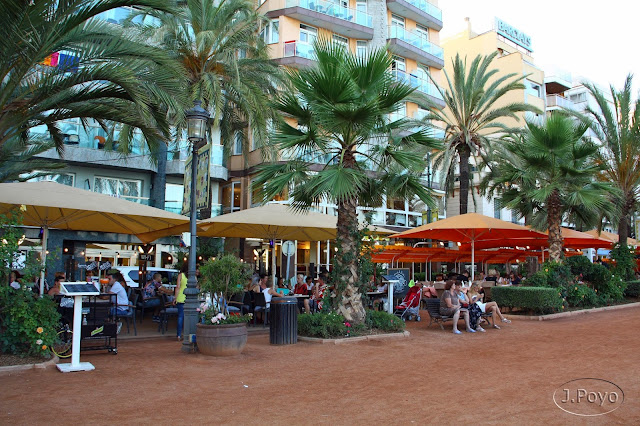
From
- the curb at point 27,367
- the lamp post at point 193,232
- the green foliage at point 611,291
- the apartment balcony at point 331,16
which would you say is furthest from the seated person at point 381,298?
the apartment balcony at point 331,16

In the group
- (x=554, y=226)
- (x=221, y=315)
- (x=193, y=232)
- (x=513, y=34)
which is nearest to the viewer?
(x=221, y=315)

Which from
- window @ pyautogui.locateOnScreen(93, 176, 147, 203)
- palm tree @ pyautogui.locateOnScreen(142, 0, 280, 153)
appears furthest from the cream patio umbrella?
window @ pyautogui.locateOnScreen(93, 176, 147, 203)

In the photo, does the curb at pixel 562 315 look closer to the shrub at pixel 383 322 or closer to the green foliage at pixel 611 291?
the green foliage at pixel 611 291

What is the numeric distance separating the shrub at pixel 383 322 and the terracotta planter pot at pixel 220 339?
3594 millimetres

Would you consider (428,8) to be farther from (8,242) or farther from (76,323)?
(76,323)

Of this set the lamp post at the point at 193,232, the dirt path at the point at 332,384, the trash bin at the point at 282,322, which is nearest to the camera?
the dirt path at the point at 332,384

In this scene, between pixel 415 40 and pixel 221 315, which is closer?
pixel 221 315

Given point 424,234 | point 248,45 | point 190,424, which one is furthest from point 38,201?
point 424,234

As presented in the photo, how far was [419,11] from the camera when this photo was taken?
33.3 m

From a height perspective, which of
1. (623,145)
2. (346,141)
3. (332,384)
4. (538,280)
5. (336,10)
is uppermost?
(336,10)

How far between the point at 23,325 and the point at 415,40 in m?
30.1

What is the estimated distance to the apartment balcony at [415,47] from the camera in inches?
1261

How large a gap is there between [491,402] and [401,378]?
156 centimetres

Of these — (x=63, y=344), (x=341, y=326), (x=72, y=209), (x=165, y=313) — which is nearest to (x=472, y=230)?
(x=341, y=326)
